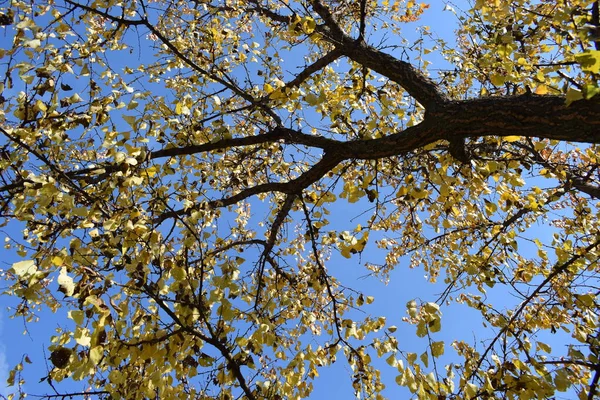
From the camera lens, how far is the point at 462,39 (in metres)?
5.82

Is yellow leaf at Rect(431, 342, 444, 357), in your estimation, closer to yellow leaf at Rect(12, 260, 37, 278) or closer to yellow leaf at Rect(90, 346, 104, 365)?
yellow leaf at Rect(90, 346, 104, 365)

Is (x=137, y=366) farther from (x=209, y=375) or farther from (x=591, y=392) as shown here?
(x=591, y=392)

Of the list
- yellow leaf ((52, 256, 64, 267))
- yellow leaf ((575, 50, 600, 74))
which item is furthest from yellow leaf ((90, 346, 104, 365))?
yellow leaf ((575, 50, 600, 74))

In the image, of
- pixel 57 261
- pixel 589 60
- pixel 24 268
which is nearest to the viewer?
pixel 589 60

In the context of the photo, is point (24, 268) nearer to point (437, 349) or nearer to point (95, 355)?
point (95, 355)

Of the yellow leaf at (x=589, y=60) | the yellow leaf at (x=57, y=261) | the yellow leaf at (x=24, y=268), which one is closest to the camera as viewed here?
the yellow leaf at (x=589, y=60)

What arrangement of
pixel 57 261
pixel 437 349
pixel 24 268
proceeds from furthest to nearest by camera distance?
pixel 437 349 < pixel 57 261 < pixel 24 268

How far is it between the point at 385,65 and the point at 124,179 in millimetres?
2877

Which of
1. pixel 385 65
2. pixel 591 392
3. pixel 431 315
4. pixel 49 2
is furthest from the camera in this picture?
pixel 385 65

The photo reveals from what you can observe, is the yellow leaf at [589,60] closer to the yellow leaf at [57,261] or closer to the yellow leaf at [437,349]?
the yellow leaf at [437,349]

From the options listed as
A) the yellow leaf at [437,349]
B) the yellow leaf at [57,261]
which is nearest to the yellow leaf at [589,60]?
the yellow leaf at [437,349]

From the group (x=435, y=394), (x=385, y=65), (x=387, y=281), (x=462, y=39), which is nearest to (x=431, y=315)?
(x=435, y=394)

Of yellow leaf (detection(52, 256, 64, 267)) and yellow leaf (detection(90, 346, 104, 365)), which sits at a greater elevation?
yellow leaf (detection(52, 256, 64, 267))

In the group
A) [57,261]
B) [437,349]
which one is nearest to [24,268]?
[57,261]
